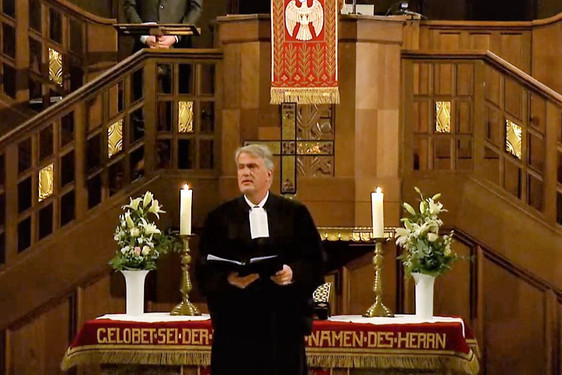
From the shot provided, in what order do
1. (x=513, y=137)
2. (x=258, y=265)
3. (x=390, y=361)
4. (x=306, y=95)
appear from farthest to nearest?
(x=513, y=137)
(x=306, y=95)
(x=390, y=361)
(x=258, y=265)

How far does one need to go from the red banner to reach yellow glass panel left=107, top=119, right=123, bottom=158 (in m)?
1.48

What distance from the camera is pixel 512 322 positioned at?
7.66 metres

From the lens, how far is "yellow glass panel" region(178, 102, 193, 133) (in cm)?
780

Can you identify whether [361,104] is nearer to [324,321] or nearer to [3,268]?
[324,321]

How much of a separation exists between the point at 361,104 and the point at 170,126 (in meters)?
1.50

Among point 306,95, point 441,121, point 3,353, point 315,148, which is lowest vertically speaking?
point 3,353

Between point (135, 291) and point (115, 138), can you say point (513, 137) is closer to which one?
point (115, 138)

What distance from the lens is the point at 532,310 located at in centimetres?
765

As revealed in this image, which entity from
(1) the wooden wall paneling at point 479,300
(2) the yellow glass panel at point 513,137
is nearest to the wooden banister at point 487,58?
(2) the yellow glass panel at point 513,137

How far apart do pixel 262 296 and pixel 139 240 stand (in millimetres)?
2039

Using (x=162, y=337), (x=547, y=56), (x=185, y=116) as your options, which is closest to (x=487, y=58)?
(x=185, y=116)

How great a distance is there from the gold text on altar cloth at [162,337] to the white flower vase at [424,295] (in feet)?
4.19

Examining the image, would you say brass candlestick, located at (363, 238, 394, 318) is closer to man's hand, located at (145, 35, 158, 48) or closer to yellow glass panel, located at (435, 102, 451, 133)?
yellow glass panel, located at (435, 102, 451, 133)

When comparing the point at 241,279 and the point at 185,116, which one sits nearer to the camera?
the point at 241,279
